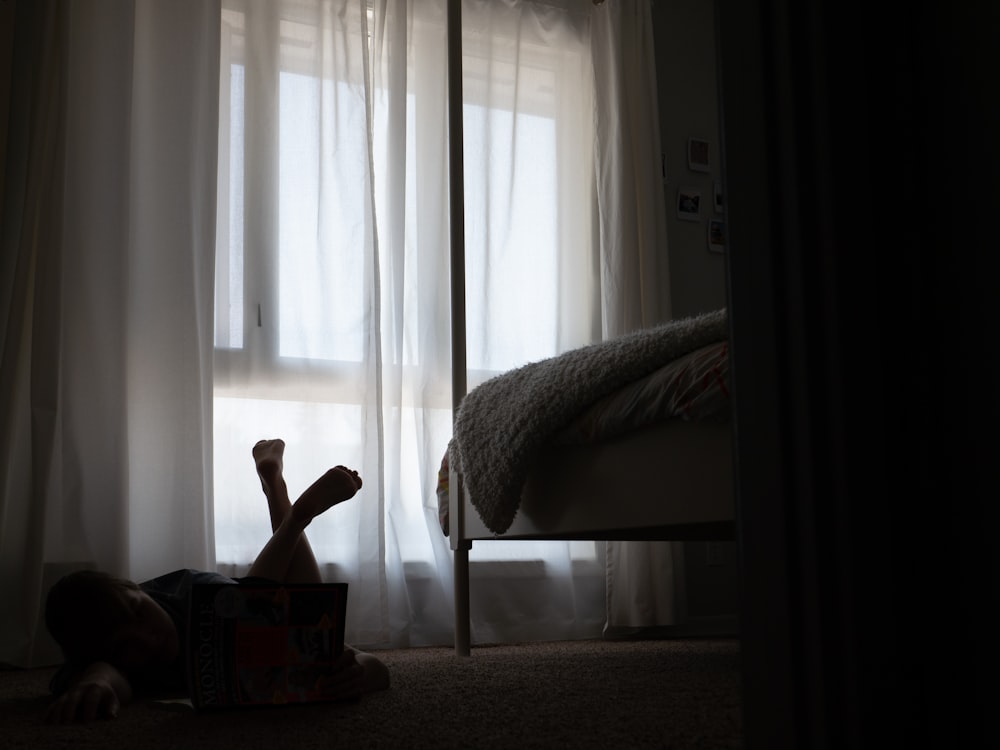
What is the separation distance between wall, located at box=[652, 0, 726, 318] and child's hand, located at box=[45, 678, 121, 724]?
2.22 meters

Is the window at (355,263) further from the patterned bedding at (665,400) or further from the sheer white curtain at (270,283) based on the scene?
the patterned bedding at (665,400)

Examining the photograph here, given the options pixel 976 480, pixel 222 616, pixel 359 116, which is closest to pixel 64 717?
pixel 222 616

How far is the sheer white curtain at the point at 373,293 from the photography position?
2.42 meters

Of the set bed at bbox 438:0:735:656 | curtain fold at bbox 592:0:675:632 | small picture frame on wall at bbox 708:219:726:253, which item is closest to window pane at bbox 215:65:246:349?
bed at bbox 438:0:735:656

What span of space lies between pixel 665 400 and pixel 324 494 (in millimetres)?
680

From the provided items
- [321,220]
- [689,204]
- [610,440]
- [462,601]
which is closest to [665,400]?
[610,440]

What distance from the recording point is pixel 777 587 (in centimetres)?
47

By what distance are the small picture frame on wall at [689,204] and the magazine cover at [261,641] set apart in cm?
231

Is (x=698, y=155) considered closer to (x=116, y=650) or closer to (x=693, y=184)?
(x=693, y=184)

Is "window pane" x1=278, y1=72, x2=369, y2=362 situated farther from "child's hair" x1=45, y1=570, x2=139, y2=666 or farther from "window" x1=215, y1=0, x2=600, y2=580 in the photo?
"child's hair" x1=45, y1=570, x2=139, y2=666

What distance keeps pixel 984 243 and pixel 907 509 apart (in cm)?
12

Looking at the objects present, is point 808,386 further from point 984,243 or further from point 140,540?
point 140,540

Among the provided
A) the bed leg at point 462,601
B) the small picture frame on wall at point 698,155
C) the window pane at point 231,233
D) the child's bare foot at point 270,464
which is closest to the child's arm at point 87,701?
the child's bare foot at point 270,464

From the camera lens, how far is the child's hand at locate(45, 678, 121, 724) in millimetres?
1157
